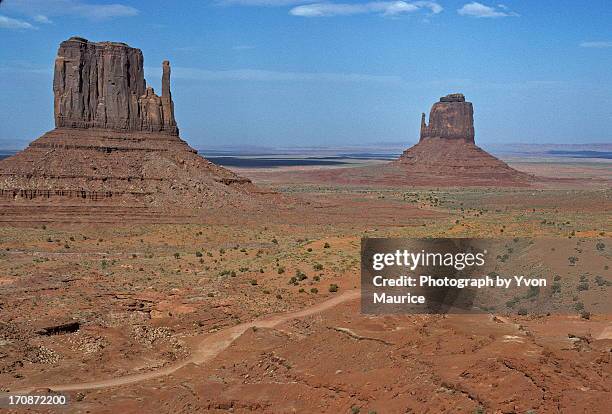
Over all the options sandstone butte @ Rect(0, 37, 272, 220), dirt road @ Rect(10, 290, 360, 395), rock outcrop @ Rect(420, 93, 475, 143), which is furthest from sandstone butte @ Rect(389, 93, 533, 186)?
dirt road @ Rect(10, 290, 360, 395)

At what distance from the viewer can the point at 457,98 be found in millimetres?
158500

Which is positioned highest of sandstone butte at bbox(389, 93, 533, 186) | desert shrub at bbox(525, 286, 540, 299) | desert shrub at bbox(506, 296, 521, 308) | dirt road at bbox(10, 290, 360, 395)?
sandstone butte at bbox(389, 93, 533, 186)

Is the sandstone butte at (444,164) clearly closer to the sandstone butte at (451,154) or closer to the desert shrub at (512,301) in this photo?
the sandstone butte at (451,154)

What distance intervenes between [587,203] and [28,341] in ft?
218

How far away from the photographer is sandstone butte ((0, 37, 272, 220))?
6731 centimetres

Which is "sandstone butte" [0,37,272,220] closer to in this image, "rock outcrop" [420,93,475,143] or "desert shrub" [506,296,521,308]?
"desert shrub" [506,296,521,308]

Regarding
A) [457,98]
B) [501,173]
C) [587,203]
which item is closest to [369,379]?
[587,203]

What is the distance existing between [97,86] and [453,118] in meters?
98.8

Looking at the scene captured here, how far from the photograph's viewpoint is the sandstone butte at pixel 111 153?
221 feet

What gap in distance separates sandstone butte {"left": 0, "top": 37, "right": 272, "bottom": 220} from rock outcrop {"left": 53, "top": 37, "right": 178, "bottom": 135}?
4.0 inches

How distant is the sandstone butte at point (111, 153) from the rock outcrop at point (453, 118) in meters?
88.8

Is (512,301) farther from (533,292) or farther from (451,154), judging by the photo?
(451,154)

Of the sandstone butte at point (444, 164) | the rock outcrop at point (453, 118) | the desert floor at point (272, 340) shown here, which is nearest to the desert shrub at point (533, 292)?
the desert floor at point (272, 340)

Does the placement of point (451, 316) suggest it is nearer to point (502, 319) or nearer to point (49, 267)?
point (502, 319)
